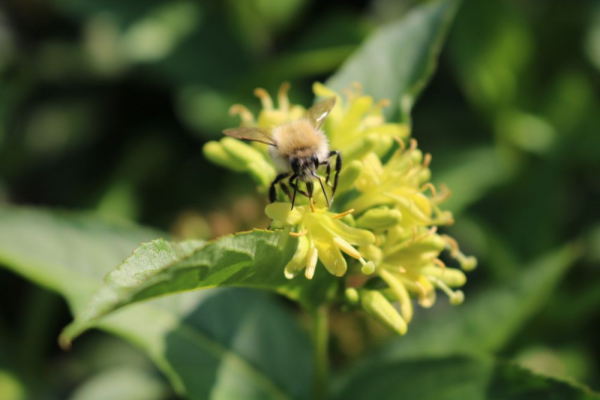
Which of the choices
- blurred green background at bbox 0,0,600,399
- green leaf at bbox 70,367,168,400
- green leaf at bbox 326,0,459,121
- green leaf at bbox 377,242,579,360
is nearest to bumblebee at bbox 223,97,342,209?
green leaf at bbox 326,0,459,121

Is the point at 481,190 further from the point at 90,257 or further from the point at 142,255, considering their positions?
the point at 142,255

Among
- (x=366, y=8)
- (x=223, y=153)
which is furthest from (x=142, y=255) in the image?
(x=366, y=8)

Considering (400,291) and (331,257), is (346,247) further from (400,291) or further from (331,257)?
(400,291)

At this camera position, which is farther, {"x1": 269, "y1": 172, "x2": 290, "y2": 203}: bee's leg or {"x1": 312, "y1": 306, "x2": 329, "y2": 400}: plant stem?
{"x1": 312, "y1": 306, "x2": 329, "y2": 400}: plant stem

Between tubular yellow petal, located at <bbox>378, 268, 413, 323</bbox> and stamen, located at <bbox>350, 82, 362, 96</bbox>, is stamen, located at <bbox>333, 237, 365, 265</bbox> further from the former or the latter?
stamen, located at <bbox>350, 82, 362, 96</bbox>

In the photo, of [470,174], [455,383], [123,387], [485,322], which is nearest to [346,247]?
[455,383]

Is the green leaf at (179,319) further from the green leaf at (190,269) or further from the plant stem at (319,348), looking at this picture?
the green leaf at (190,269)

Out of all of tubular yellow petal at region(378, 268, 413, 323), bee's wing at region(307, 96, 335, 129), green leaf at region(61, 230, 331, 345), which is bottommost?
green leaf at region(61, 230, 331, 345)
